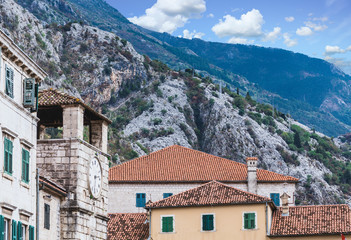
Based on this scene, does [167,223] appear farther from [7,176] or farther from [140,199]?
[7,176]

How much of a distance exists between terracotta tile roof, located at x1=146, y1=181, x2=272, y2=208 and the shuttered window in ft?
3.51

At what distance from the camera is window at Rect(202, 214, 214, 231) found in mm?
59594

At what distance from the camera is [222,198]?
196ft

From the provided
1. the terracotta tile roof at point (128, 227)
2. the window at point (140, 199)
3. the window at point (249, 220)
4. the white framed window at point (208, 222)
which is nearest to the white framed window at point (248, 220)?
the window at point (249, 220)

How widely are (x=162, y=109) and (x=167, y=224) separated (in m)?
94.5

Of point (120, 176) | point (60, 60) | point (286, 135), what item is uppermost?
point (60, 60)

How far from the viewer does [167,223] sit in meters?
60.1

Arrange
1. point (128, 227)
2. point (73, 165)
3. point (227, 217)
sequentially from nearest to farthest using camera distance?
1. point (73, 165)
2. point (227, 217)
3. point (128, 227)

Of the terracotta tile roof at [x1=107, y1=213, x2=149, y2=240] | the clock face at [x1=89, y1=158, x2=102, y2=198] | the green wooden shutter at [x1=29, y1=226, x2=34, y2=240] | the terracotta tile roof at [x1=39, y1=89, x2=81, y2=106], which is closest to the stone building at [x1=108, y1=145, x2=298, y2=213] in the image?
the terracotta tile roof at [x1=107, y1=213, x2=149, y2=240]

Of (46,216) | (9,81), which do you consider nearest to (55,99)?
(46,216)

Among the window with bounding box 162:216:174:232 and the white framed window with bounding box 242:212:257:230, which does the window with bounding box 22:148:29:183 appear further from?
the white framed window with bounding box 242:212:257:230

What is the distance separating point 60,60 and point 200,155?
86250 mm

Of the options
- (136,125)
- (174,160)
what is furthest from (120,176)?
(136,125)

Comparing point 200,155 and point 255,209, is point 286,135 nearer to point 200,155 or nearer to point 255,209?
point 200,155
